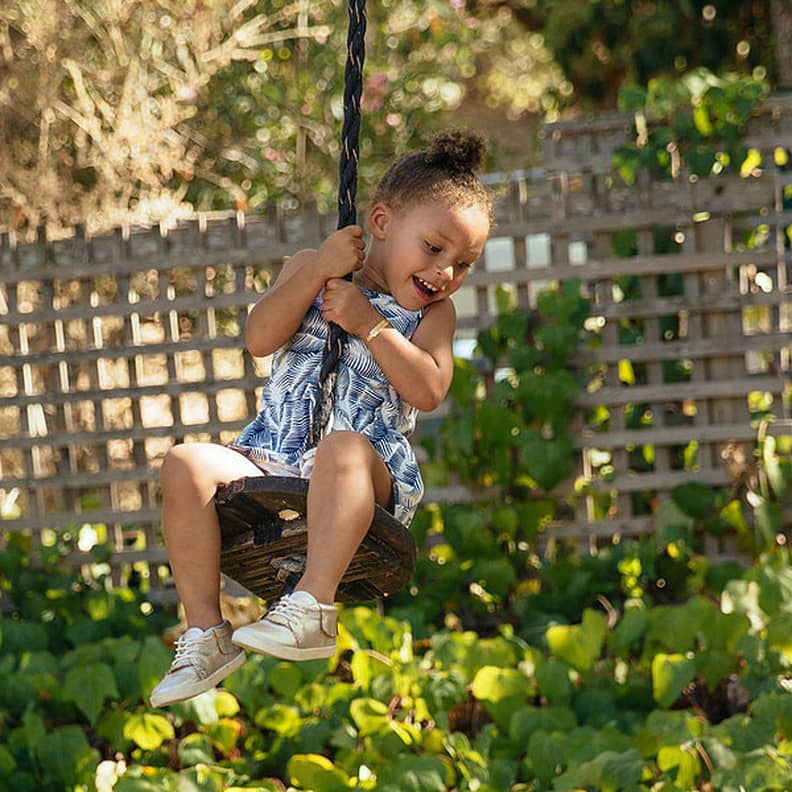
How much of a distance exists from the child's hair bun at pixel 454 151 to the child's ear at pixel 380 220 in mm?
121

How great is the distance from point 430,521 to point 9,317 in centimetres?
197

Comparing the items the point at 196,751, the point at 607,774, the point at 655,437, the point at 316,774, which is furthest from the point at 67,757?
the point at 655,437

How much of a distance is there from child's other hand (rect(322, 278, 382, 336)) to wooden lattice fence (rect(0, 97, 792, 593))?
2682mm

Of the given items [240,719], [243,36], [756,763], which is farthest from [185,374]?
[756,763]

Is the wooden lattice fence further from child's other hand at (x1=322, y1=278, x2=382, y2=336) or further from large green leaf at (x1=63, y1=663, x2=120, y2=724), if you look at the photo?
child's other hand at (x1=322, y1=278, x2=382, y2=336)

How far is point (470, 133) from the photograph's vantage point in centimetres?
254

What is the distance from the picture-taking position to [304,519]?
2320 millimetres

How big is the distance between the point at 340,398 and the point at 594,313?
8.56 feet

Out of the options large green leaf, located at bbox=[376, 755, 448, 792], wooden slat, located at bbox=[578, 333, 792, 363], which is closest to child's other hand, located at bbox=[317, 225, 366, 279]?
large green leaf, located at bbox=[376, 755, 448, 792]

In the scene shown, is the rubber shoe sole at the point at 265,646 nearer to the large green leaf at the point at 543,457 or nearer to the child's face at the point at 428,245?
the child's face at the point at 428,245

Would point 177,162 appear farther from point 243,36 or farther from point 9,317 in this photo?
point 9,317

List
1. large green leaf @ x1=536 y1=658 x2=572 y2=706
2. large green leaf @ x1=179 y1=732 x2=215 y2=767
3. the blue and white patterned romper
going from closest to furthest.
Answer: the blue and white patterned romper → large green leaf @ x1=179 y1=732 x2=215 y2=767 → large green leaf @ x1=536 y1=658 x2=572 y2=706

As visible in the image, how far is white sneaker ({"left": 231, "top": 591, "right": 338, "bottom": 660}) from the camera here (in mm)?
2186

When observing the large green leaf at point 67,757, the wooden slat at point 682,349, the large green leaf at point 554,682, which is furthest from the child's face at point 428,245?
the wooden slat at point 682,349
